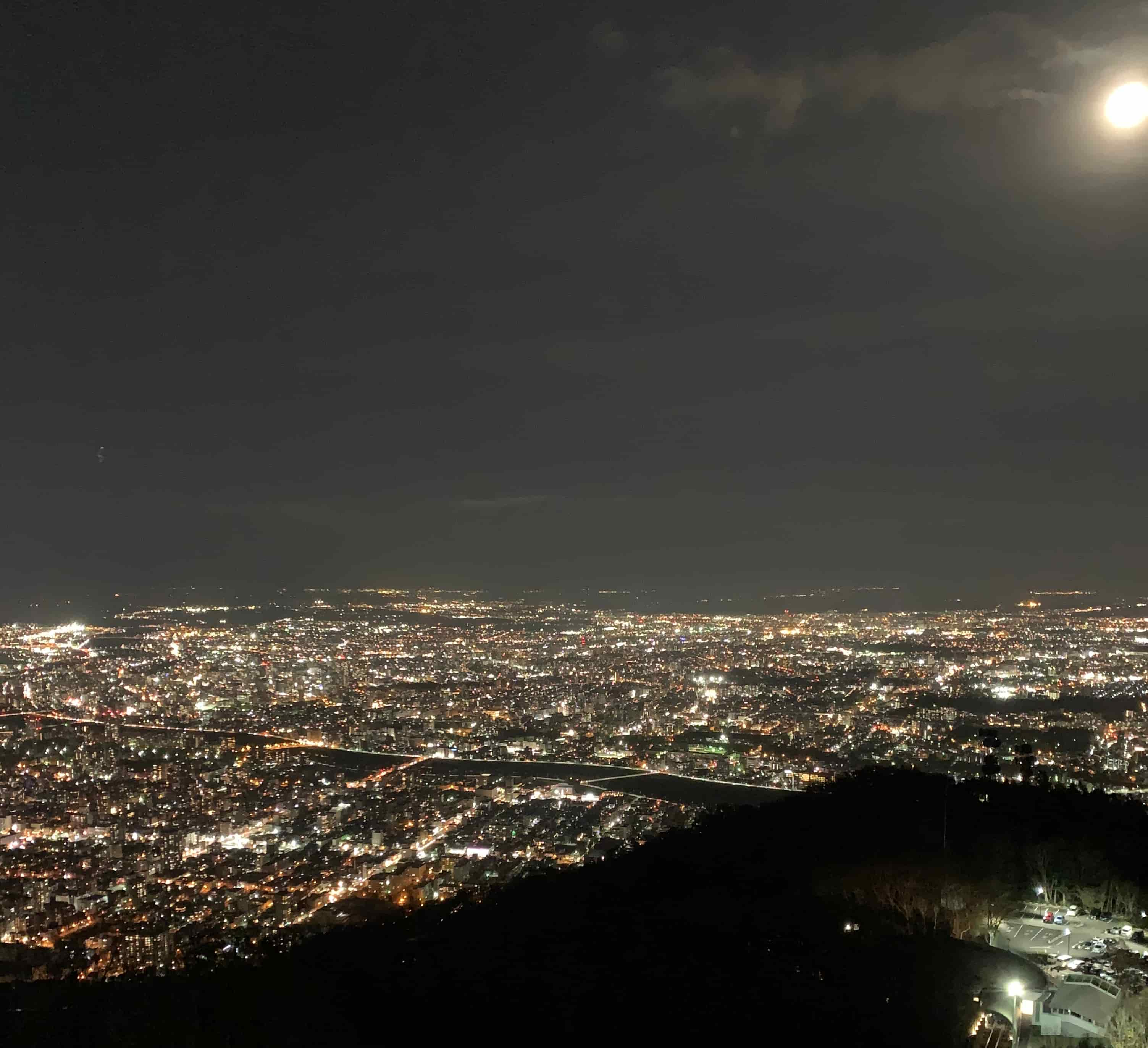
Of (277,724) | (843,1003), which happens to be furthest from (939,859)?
(277,724)

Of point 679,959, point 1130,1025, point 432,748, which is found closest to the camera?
point 1130,1025

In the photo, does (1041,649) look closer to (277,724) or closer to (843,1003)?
(277,724)

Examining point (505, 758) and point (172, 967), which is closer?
point (172, 967)

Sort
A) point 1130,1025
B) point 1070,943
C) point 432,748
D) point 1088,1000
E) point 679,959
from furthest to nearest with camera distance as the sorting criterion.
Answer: point 432,748 < point 1070,943 < point 679,959 < point 1088,1000 < point 1130,1025

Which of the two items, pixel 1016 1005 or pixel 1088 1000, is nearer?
pixel 1016 1005

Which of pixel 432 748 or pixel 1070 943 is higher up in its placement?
pixel 1070 943

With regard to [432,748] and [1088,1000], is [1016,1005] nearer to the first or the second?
[1088,1000]

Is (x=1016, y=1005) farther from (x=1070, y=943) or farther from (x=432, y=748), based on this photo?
(x=432, y=748)

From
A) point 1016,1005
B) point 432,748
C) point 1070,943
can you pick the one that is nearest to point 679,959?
point 1016,1005

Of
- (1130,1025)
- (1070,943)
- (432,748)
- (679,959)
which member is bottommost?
(432,748)
